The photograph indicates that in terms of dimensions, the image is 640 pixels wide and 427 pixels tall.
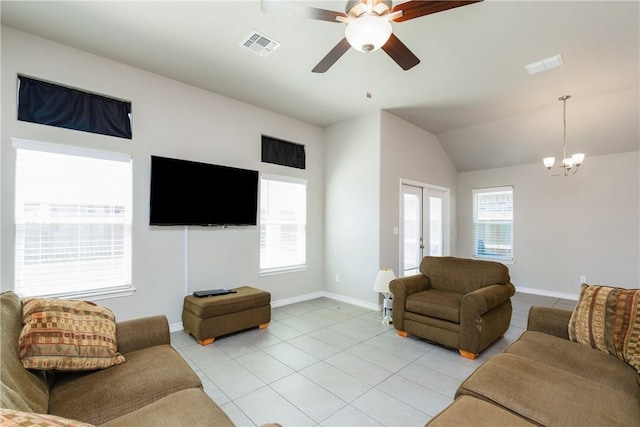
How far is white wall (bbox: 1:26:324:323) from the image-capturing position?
2.74 meters

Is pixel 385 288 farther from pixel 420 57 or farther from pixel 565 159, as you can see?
pixel 565 159

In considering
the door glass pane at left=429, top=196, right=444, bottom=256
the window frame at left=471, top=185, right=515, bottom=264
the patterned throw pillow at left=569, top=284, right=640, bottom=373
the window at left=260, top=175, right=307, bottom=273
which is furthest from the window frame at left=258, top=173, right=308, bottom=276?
the window frame at left=471, top=185, right=515, bottom=264

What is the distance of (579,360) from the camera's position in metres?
1.86

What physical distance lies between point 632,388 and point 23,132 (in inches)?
197

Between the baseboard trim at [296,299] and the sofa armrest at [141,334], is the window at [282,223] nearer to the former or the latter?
the baseboard trim at [296,299]

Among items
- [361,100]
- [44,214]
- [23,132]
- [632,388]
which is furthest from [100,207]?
[632,388]

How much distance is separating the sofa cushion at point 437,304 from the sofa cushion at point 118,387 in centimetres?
246

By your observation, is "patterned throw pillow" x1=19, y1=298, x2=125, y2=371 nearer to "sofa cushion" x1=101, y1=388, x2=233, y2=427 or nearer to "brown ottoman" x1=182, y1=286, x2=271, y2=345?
"sofa cushion" x1=101, y1=388, x2=233, y2=427

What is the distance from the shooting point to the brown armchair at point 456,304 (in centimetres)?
288

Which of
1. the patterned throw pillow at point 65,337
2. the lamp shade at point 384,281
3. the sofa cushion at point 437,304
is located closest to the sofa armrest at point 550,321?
the sofa cushion at point 437,304

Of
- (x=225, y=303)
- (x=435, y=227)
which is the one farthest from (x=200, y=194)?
(x=435, y=227)

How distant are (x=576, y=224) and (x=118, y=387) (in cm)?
703

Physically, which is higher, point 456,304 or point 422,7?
point 422,7

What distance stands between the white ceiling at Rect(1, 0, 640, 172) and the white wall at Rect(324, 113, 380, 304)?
410mm
